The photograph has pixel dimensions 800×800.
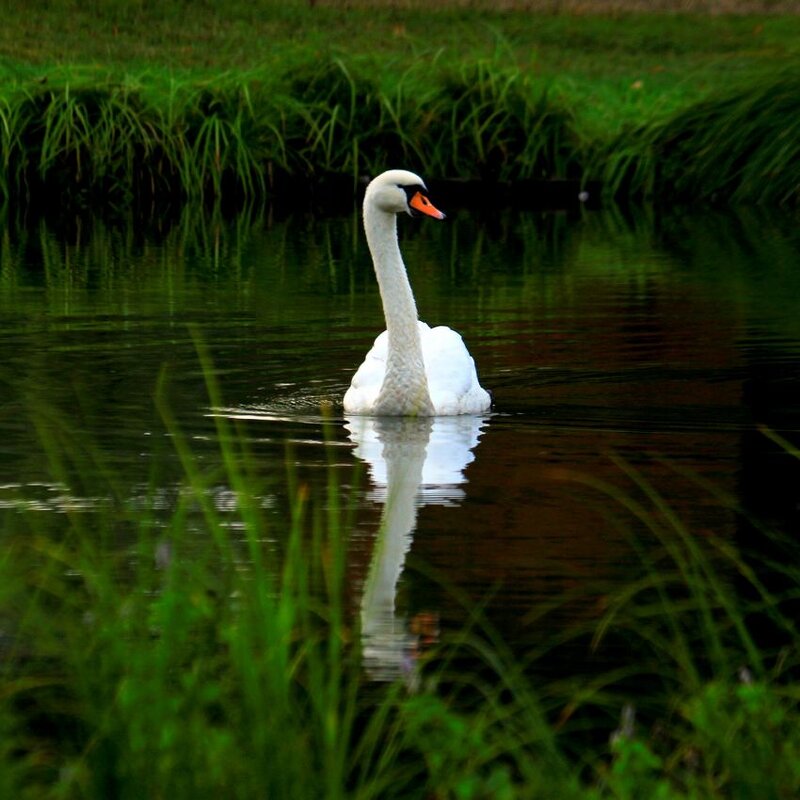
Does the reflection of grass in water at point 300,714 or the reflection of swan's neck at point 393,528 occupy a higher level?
the reflection of grass in water at point 300,714

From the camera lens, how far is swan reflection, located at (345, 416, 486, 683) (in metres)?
5.07

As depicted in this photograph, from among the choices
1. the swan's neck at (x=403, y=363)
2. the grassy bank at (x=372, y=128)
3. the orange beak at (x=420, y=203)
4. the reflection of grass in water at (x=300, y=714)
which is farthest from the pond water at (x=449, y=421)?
the grassy bank at (x=372, y=128)

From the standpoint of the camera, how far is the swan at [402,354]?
9.02 metres

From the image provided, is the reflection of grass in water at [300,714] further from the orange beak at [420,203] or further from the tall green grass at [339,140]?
the tall green grass at [339,140]

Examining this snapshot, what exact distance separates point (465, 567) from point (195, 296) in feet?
24.8

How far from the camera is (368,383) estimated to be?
939cm

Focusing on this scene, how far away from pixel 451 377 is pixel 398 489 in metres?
1.85

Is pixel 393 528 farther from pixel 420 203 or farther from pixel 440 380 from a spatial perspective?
pixel 420 203

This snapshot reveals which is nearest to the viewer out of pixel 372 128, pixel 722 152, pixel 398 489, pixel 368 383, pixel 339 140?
pixel 398 489

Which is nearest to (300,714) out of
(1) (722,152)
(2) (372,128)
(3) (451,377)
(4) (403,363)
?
(4) (403,363)

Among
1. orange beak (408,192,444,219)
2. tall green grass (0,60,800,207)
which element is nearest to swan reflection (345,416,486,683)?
orange beak (408,192,444,219)

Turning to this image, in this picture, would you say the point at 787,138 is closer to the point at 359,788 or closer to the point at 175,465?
the point at 175,465

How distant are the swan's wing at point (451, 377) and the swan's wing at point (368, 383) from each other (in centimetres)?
21

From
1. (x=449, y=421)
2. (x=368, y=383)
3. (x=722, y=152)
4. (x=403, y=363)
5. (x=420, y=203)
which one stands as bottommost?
(x=449, y=421)
